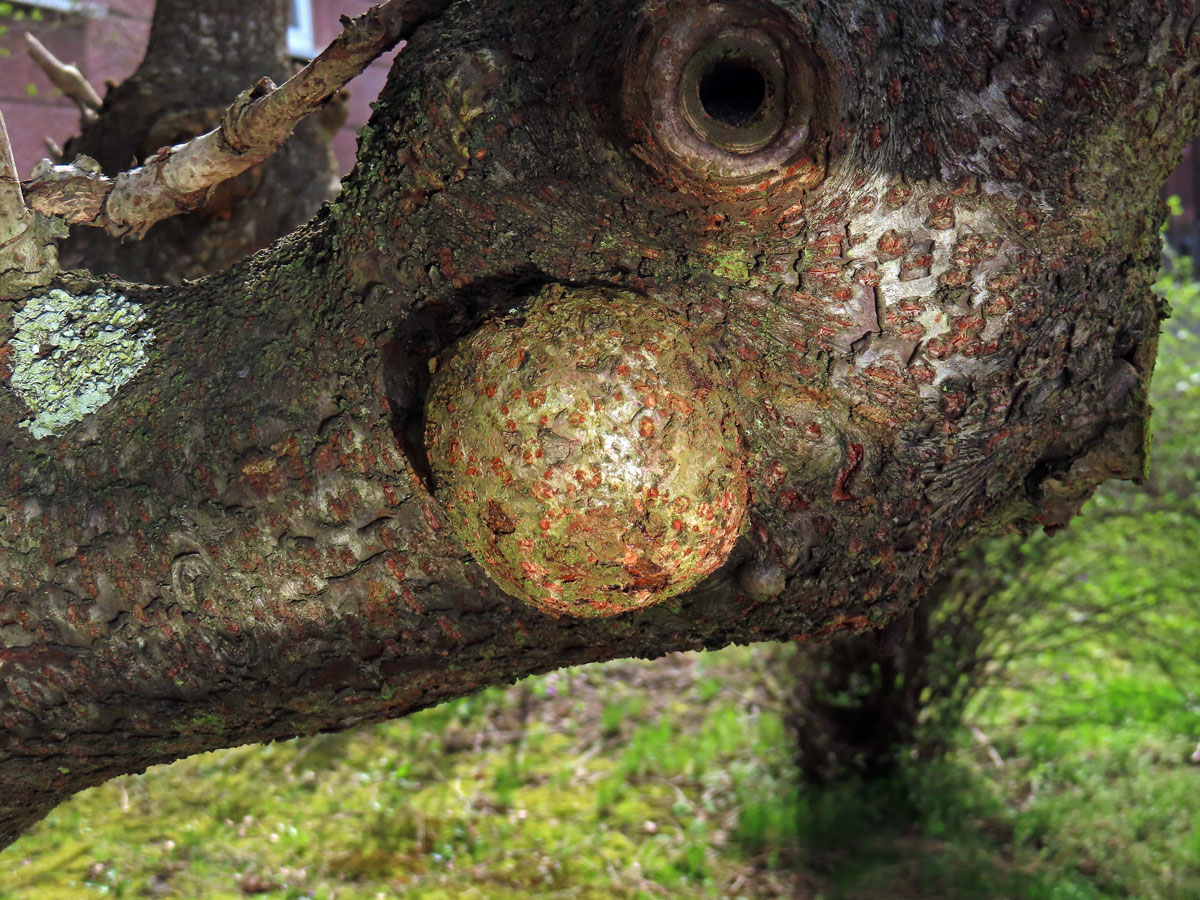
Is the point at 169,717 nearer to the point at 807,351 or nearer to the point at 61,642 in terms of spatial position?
the point at 61,642

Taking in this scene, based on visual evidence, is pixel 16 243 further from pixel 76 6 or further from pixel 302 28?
pixel 302 28

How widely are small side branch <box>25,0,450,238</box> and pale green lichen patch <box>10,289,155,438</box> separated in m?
0.17

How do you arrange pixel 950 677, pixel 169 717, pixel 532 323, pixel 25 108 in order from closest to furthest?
1. pixel 532 323
2. pixel 169 717
3. pixel 950 677
4. pixel 25 108

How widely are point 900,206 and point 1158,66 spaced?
383 millimetres

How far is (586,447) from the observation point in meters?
1.12

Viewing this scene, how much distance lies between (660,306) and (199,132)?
6.93ft

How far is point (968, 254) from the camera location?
1.23 meters

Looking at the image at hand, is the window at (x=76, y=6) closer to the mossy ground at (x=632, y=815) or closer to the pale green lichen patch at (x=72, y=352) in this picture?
the mossy ground at (x=632, y=815)

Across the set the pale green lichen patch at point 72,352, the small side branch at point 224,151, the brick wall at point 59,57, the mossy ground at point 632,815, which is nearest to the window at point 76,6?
the brick wall at point 59,57

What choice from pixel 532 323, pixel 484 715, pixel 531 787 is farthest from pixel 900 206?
pixel 484 715

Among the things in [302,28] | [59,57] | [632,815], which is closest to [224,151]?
[632,815]

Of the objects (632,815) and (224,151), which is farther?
(632,815)

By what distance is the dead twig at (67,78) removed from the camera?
3164 mm

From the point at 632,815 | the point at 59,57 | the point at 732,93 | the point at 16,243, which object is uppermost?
the point at 59,57
